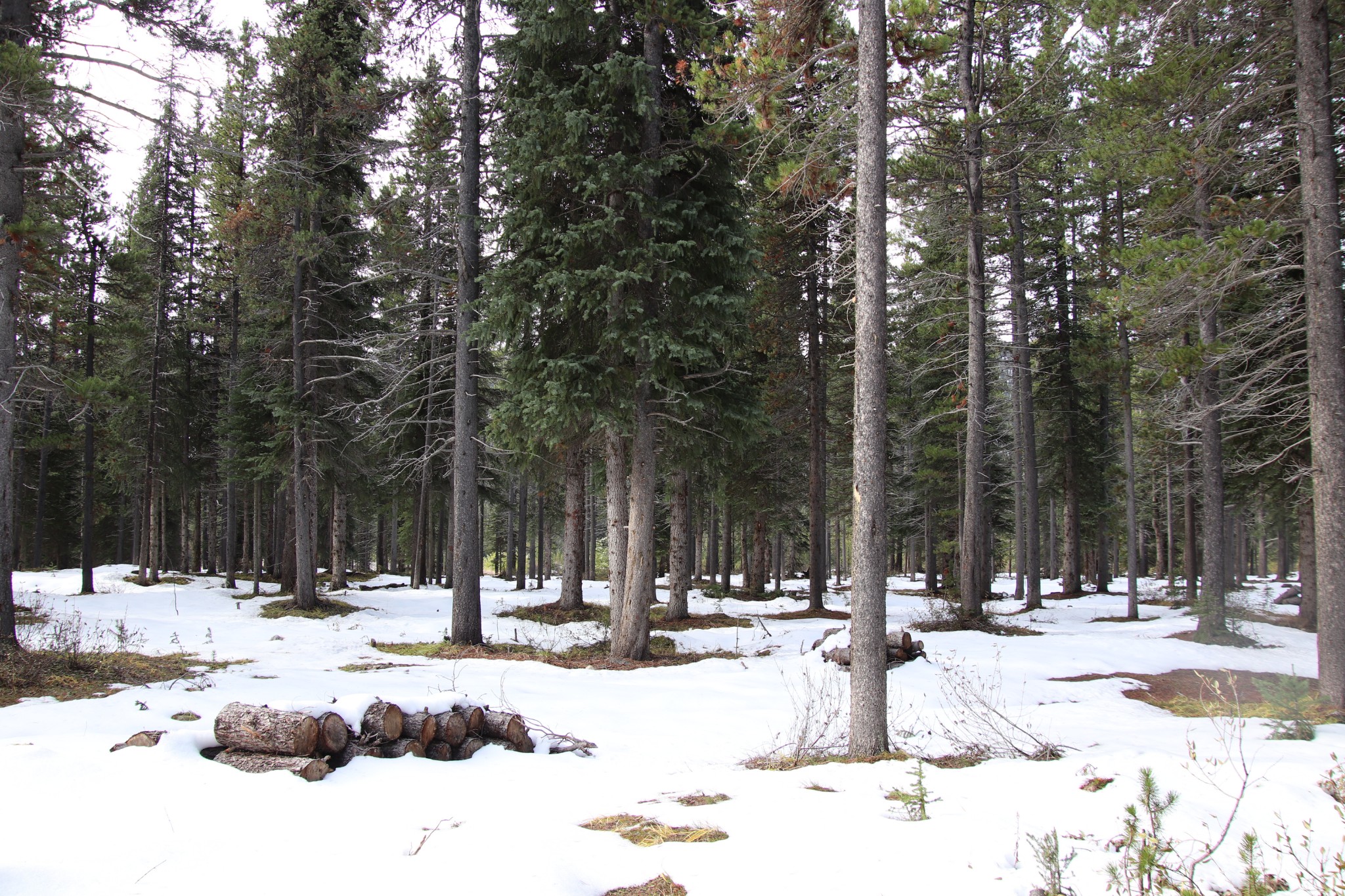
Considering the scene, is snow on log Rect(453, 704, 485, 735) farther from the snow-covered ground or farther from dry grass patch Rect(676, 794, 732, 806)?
dry grass patch Rect(676, 794, 732, 806)

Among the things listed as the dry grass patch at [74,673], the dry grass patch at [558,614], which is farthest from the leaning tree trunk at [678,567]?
the dry grass patch at [74,673]

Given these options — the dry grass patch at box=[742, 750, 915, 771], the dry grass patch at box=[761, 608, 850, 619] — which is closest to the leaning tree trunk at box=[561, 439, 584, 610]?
the dry grass patch at box=[761, 608, 850, 619]

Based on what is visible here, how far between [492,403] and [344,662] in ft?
44.6

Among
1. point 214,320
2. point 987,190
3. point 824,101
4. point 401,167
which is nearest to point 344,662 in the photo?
point 401,167

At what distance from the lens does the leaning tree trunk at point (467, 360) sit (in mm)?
13039

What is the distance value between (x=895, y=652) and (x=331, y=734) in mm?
8392

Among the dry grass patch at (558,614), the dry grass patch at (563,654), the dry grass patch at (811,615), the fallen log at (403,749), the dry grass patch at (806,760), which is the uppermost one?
the fallen log at (403,749)

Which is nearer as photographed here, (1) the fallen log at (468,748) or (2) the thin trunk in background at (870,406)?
(1) the fallen log at (468,748)

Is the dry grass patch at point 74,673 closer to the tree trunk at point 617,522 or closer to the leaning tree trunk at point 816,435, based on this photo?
the tree trunk at point 617,522

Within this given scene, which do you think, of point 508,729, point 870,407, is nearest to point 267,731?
point 508,729

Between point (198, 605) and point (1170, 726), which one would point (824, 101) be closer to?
point (1170, 726)

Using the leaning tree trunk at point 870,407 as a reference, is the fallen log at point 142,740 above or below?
below

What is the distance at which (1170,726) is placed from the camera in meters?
7.08

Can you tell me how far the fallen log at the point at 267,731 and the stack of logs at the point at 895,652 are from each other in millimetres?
7826
